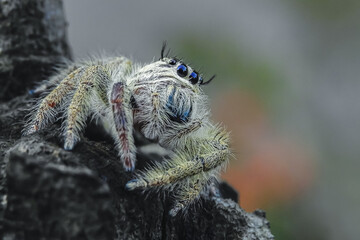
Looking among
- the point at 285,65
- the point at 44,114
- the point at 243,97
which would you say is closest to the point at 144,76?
the point at 44,114

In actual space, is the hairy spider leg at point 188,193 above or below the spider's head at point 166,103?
below

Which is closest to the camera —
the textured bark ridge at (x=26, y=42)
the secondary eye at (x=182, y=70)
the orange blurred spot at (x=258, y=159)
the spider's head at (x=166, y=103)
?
the spider's head at (x=166, y=103)

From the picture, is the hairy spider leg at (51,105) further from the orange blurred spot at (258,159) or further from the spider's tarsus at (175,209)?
the orange blurred spot at (258,159)

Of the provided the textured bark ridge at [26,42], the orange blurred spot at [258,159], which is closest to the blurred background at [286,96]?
the orange blurred spot at [258,159]

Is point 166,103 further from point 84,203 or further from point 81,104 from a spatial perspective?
point 84,203

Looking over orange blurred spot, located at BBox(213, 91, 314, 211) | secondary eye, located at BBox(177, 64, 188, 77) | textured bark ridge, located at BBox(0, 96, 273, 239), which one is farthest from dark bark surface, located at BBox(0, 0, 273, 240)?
orange blurred spot, located at BBox(213, 91, 314, 211)

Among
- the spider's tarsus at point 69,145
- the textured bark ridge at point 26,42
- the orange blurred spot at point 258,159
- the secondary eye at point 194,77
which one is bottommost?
the orange blurred spot at point 258,159

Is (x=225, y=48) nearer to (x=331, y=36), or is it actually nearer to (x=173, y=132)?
(x=331, y=36)
